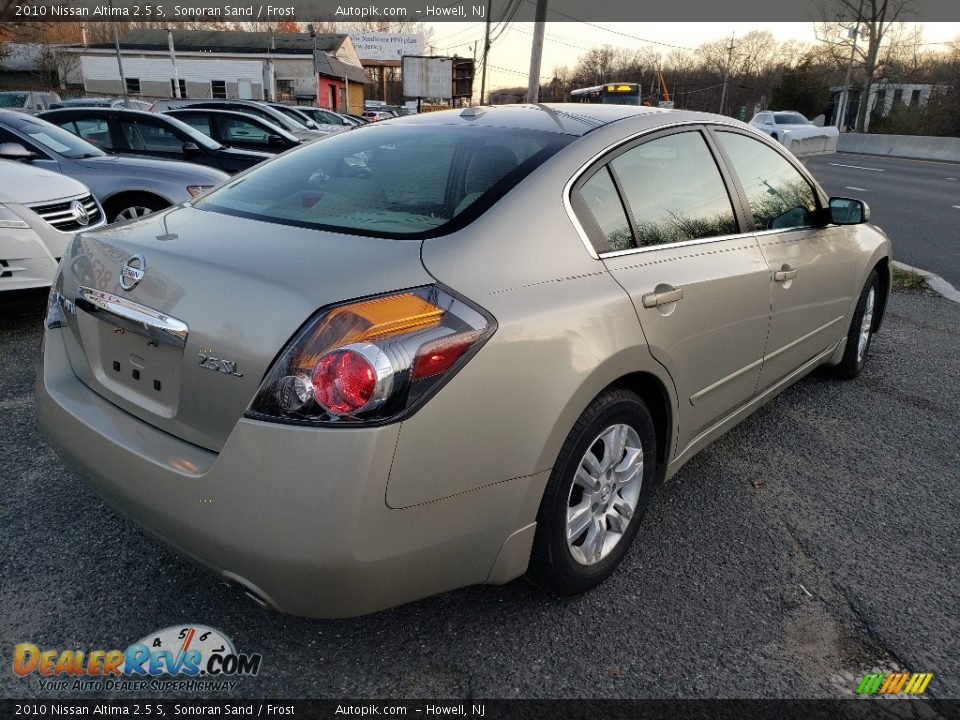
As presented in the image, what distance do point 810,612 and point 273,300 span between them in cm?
197

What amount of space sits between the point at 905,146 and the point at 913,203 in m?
21.1

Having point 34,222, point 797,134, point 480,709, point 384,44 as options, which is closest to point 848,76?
point 797,134

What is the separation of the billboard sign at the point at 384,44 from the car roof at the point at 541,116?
96.0 m

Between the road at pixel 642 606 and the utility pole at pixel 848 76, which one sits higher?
the utility pole at pixel 848 76

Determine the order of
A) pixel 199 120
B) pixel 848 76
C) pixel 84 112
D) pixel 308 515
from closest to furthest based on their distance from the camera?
pixel 308 515
pixel 84 112
pixel 199 120
pixel 848 76

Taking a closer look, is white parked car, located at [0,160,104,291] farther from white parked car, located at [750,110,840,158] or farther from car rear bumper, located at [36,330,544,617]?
white parked car, located at [750,110,840,158]

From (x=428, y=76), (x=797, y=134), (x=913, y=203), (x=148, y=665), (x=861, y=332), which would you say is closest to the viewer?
(x=148, y=665)

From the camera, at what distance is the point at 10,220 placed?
15.5 ft

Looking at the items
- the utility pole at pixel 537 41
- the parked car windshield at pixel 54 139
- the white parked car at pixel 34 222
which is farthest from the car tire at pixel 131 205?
the utility pole at pixel 537 41

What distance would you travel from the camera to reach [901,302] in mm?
6523

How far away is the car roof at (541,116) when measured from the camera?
2.68 metres

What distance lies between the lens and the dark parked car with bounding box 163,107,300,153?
11.5 metres

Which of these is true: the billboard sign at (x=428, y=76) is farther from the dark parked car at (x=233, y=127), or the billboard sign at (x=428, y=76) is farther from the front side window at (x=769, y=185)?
the front side window at (x=769, y=185)

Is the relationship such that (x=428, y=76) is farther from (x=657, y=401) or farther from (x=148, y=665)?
(x=148, y=665)
